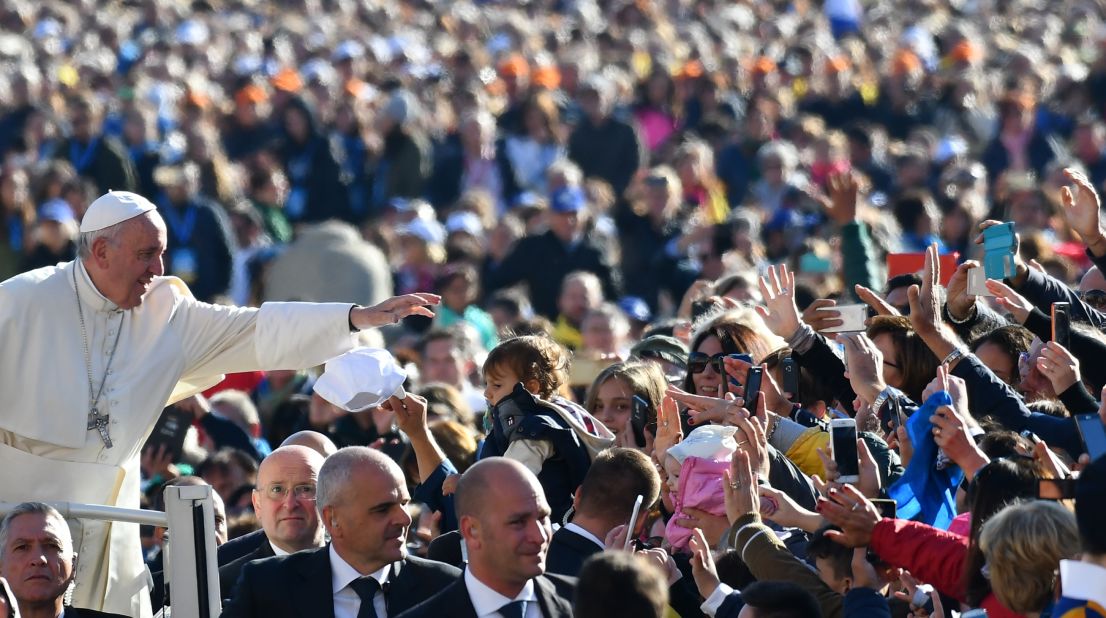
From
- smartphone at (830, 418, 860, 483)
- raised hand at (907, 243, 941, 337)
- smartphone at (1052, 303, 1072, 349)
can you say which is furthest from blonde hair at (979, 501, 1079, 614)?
raised hand at (907, 243, 941, 337)

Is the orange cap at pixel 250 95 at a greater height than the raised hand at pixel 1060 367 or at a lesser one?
greater

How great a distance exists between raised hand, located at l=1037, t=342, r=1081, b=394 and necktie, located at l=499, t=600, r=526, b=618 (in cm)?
181

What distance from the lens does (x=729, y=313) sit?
885cm

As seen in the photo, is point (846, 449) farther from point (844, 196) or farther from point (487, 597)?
point (844, 196)

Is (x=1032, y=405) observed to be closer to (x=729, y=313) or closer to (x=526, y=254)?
(x=729, y=313)

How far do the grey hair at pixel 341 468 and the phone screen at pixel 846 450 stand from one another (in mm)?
1368

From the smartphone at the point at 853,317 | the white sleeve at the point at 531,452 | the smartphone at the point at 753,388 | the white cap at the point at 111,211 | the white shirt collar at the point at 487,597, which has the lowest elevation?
the white shirt collar at the point at 487,597

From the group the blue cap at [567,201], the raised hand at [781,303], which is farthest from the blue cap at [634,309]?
the raised hand at [781,303]

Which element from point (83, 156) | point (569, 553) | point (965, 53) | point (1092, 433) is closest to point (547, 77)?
point (965, 53)

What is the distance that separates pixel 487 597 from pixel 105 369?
2484 mm

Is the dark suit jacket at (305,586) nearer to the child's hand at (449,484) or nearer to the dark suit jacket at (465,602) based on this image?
the dark suit jacket at (465,602)

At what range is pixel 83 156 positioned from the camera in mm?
18906

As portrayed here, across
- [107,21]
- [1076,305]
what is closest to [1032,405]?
[1076,305]

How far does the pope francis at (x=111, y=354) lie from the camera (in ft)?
25.0
